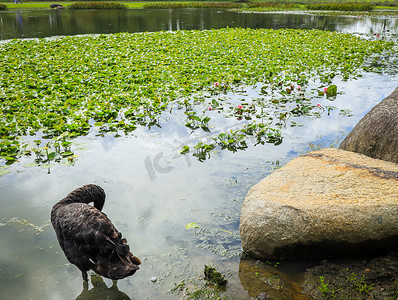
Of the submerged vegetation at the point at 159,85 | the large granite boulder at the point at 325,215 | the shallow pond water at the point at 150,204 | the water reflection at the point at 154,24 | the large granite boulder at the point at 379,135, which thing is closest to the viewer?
the large granite boulder at the point at 325,215

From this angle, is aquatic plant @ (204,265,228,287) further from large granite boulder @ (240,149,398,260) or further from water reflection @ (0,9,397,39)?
water reflection @ (0,9,397,39)

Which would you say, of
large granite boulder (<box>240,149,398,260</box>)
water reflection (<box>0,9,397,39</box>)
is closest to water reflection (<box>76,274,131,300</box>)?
large granite boulder (<box>240,149,398,260</box>)

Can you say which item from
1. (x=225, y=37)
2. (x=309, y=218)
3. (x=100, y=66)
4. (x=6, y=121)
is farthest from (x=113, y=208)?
(x=225, y=37)

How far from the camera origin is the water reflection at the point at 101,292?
121 inches

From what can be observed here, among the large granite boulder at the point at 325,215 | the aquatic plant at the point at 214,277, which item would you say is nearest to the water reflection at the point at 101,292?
the aquatic plant at the point at 214,277

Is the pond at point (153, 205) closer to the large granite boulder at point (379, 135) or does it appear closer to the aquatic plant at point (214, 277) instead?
the aquatic plant at point (214, 277)

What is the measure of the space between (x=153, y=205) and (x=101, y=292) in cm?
134

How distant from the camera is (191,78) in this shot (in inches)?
376

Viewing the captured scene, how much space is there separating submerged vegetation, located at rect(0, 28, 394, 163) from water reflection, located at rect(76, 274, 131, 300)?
275cm

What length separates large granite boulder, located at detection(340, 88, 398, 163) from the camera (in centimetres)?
415

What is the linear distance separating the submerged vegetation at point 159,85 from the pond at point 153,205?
0.34 meters

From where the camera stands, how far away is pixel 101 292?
3.14 meters

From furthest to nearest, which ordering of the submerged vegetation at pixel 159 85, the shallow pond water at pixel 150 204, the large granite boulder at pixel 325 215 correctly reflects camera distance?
the submerged vegetation at pixel 159 85 < the shallow pond water at pixel 150 204 < the large granite boulder at pixel 325 215

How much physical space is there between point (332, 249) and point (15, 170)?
437 cm
